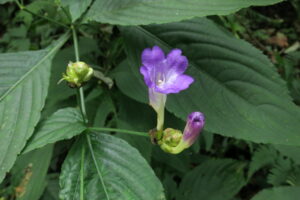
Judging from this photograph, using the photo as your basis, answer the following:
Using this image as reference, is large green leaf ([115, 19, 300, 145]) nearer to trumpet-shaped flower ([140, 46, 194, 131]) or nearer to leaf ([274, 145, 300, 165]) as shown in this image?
trumpet-shaped flower ([140, 46, 194, 131])

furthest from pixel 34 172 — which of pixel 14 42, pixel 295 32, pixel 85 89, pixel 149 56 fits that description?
pixel 295 32

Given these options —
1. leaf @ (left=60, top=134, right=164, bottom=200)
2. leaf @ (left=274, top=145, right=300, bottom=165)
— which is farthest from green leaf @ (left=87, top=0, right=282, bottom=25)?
leaf @ (left=274, top=145, right=300, bottom=165)

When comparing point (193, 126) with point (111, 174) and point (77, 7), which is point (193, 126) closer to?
point (111, 174)

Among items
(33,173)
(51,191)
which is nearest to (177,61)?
(33,173)

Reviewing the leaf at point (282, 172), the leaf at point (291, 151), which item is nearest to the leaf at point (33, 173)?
the leaf at point (291, 151)

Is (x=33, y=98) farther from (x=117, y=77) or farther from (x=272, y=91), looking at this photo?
(x=272, y=91)
